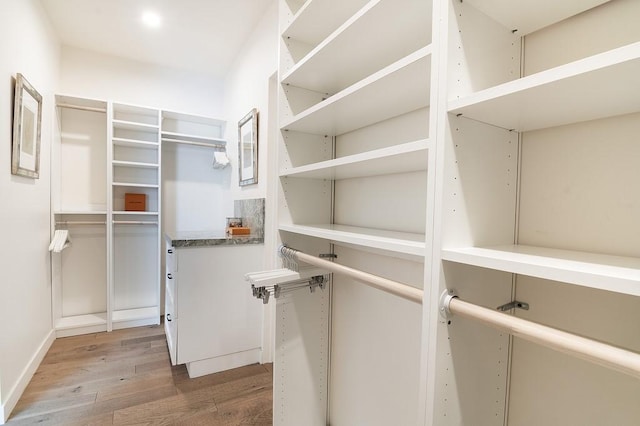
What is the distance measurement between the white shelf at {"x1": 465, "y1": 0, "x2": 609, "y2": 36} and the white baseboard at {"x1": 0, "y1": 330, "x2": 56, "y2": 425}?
2.92 meters

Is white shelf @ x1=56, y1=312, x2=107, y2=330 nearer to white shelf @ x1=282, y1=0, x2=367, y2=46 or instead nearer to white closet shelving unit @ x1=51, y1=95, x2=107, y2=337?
white closet shelving unit @ x1=51, y1=95, x2=107, y2=337

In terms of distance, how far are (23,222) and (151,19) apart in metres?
1.83

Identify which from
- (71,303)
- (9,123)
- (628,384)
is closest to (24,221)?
(9,123)

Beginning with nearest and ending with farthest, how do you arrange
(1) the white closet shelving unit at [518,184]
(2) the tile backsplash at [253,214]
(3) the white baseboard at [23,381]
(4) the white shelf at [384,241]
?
(1) the white closet shelving unit at [518,184] → (4) the white shelf at [384,241] → (3) the white baseboard at [23,381] → (2) the tile backsplash at [253,214]

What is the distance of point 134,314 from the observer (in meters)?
3.14

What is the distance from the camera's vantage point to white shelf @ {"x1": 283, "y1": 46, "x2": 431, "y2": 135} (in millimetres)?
839

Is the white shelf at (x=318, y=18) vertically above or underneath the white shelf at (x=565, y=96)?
above

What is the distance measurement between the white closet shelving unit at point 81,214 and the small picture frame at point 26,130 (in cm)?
69

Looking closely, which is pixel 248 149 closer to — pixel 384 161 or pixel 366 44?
pixel 366 44

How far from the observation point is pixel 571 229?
74cm

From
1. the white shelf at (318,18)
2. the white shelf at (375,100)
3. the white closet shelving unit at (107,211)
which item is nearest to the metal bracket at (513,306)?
the white shelf at (375,100)

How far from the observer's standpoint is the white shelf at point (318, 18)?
118 centimetres

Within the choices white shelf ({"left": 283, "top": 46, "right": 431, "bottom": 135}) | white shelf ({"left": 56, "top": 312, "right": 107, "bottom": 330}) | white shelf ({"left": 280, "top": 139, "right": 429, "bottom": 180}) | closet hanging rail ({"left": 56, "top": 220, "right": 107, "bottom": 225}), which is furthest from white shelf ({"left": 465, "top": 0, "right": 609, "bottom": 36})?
white shelf ({"left": 56, "top": 312, "right": 107, "bottom": 330})

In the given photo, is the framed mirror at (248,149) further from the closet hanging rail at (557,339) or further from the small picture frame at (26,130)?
the closet hanging rail at (557,339)
